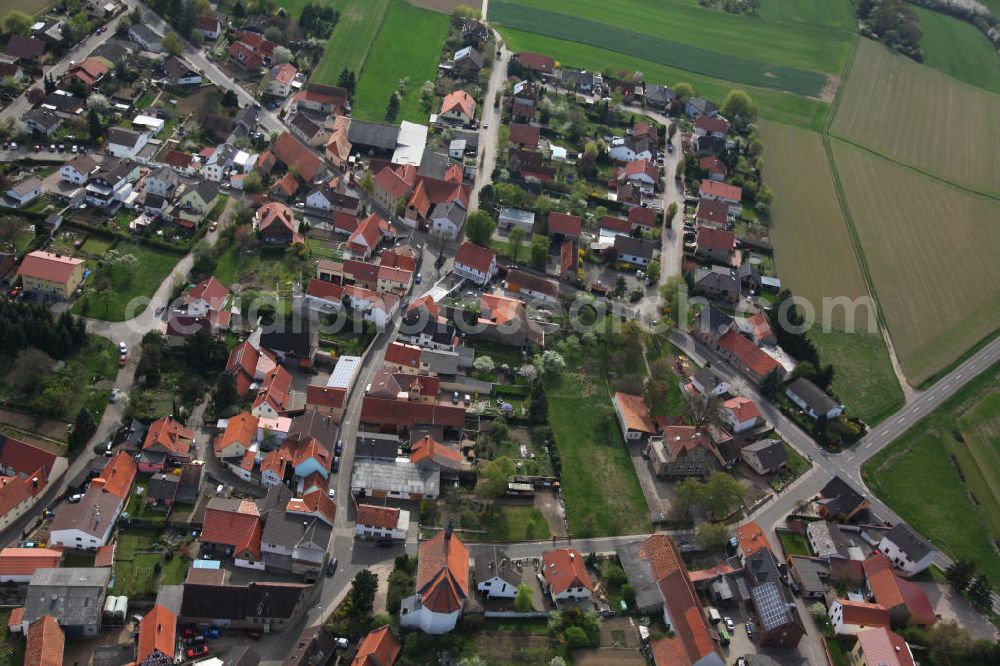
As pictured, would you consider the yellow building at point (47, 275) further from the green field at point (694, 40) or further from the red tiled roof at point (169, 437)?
the green field at point (694, 40)

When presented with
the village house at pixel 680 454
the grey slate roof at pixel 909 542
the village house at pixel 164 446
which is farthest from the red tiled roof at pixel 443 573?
the grey slate roof at pixel 909 542

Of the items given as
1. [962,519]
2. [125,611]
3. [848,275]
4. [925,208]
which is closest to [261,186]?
[125,611]

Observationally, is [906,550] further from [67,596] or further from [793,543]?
[67,596]

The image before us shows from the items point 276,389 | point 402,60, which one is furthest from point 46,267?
point 402,60

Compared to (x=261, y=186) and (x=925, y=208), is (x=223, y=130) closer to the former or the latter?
(x=261, y=186)

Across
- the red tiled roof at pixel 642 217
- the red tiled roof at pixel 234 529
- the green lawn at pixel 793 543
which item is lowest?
the green lawn at pixel 793 543

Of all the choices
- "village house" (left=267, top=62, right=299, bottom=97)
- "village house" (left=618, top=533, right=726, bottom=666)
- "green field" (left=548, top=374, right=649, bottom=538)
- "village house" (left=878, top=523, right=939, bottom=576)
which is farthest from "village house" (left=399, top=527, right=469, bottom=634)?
"village house" (left=267, top=62, right=299, bottom=97)
